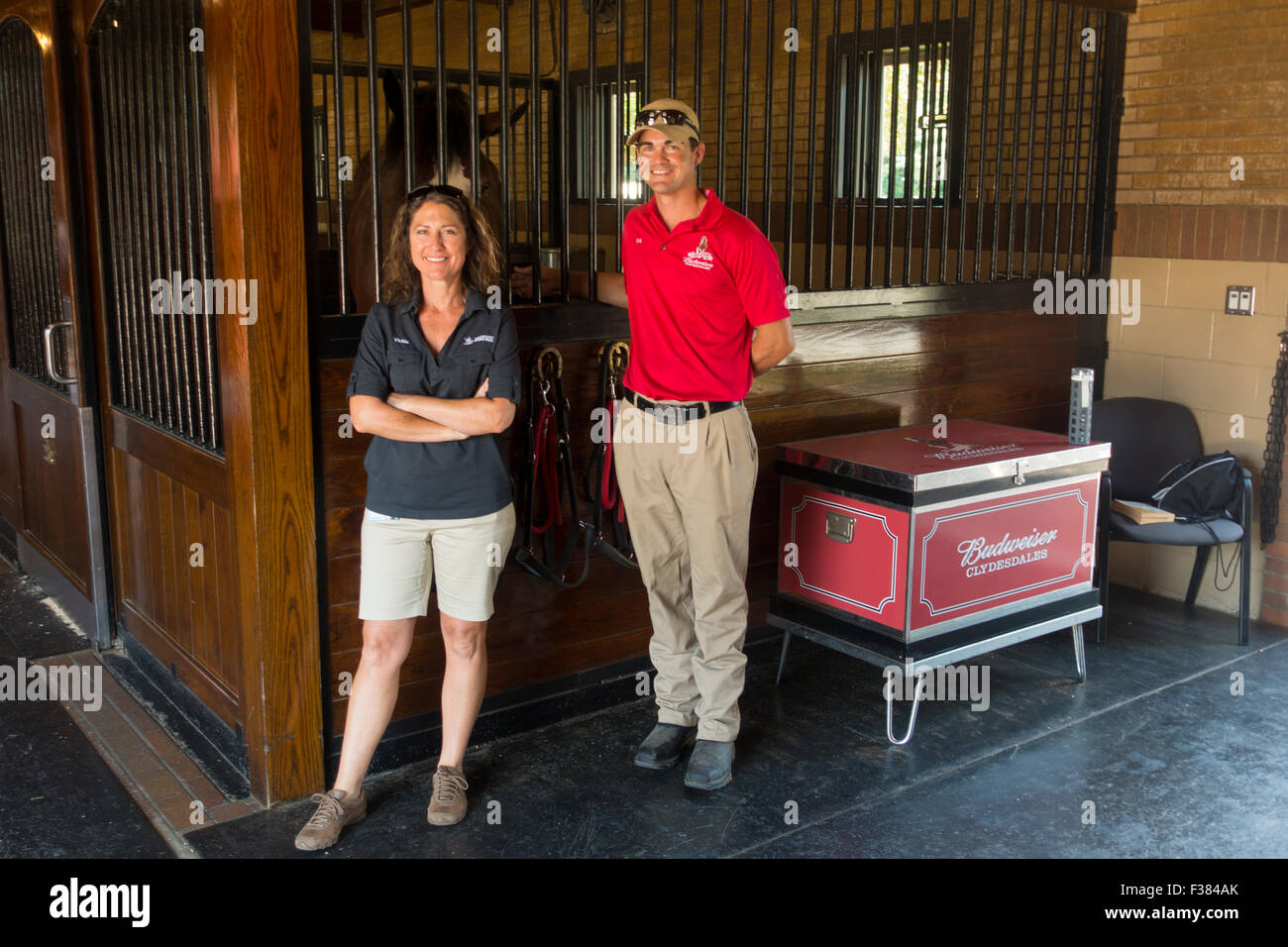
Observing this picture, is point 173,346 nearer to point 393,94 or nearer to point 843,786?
point 393,94

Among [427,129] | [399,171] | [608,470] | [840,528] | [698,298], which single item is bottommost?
[840,528]

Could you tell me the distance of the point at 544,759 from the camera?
3408mm

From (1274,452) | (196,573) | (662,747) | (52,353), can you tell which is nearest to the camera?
(662,747)

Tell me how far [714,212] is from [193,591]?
76.0 inches

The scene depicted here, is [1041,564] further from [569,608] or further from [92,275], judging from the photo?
[92,275]

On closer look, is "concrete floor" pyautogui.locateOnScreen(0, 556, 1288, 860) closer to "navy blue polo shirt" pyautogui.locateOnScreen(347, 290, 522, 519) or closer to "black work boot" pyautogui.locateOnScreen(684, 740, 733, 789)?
"black work boot" pyautogui.locateOnScreen(684, 740, 733, 789)

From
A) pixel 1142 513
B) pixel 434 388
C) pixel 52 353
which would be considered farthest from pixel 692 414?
pixel 52 353

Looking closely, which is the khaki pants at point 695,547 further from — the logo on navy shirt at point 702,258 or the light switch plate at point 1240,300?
the light switch plate at point 1240,300

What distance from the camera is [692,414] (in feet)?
10.4

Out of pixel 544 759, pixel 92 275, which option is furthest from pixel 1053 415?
pixel 92 275

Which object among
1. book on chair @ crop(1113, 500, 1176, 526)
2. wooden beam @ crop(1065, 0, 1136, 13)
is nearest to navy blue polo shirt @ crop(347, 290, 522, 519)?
book on chair @ crop(1113, 500, 1176, 526)

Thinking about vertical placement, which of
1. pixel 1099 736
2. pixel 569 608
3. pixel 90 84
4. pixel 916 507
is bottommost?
pixel 1099 736

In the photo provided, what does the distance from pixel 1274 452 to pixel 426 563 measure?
3404mm

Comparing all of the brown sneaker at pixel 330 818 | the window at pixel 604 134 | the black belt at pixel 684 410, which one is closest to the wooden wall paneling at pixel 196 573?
the brown sneaker at pixel 330 818
